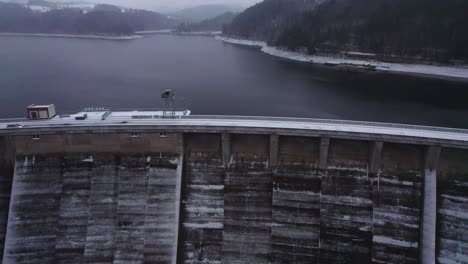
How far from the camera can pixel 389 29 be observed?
85.4 m

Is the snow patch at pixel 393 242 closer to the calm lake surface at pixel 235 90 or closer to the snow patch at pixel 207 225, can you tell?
the snow patch at pixel 207 225

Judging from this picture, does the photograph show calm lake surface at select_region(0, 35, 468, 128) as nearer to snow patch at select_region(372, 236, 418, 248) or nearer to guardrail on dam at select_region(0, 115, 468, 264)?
guardrail on dam at select_region(0, 115, 468, 264)

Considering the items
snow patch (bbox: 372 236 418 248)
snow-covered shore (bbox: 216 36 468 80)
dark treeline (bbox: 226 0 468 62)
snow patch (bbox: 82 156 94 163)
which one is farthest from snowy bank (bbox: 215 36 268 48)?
snow patch (bbox: 372 236 418 248)

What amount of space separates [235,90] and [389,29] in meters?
54.2

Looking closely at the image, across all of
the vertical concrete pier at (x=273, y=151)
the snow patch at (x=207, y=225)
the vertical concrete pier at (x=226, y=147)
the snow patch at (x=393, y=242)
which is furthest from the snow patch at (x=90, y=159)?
the snow patch at (x=393, y=242)

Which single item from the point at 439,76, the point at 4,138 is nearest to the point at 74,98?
the point at 4,138

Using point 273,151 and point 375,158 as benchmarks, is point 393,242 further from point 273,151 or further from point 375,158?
point 273,151

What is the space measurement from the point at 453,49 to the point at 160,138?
247 ft

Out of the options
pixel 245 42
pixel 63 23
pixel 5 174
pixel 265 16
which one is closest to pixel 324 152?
pixel 5 174

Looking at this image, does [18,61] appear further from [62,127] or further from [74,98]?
[62,127]

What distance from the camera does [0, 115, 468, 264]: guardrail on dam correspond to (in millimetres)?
20141

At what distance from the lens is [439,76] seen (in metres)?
67.0

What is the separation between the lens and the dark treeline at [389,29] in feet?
247

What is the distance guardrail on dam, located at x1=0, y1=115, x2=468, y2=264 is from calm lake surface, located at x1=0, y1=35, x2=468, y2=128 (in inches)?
785
